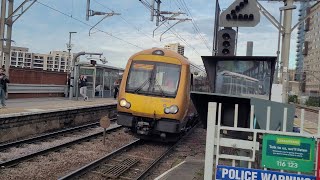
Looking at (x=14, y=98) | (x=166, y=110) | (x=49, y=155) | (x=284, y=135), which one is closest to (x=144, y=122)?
(x=166, y=110)

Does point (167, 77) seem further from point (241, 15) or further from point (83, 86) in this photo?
point (83, 86)

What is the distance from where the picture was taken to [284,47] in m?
16.3

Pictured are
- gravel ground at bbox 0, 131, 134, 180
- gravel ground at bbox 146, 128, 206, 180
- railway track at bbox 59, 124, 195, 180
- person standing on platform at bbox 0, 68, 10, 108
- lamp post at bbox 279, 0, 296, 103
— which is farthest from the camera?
lamp post at bbox 279, 0, 296, 103

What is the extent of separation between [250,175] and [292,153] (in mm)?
461

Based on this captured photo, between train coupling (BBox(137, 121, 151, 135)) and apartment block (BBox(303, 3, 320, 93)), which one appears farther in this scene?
apartment block (BBox(303, 3, 320, 93))

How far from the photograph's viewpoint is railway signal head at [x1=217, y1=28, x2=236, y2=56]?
389 inches

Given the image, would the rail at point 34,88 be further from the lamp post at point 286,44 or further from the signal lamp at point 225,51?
the signal lamp at point 225,51

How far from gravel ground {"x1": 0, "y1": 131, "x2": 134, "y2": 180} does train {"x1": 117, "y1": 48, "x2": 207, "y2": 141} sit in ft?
3.71

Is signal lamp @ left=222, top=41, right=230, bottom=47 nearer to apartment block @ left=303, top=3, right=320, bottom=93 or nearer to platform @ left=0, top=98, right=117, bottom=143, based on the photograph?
platform @ left=0, top=98, right=117, bottom=143

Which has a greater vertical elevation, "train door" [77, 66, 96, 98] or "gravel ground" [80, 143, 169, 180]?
"train door" [77, 66, 96, 98]

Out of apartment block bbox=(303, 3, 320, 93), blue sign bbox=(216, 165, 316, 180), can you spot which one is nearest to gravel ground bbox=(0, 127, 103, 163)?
blue sign bbox=(216, 165, 316, 180)

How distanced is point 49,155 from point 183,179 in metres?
4.16

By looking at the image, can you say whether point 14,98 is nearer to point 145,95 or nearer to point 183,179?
point 145,95

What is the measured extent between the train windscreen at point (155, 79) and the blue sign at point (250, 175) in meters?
7.65
